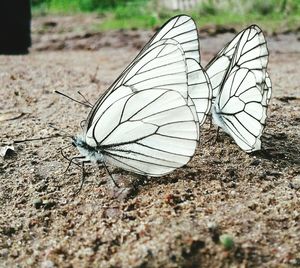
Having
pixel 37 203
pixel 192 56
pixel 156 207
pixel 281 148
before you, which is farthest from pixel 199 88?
pixel 37 203

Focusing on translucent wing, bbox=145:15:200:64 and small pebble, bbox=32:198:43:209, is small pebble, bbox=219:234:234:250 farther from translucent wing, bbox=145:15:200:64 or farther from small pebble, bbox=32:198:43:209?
translucent wing, bbox=145:15:200:64

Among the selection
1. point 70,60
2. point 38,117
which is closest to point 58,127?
point 38,117

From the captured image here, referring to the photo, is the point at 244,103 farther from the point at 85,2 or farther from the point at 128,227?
the point at 85,2

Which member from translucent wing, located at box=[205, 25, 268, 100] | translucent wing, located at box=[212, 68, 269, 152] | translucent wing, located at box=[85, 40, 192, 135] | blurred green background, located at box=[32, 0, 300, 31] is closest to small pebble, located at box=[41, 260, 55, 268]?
translucent wing, located at box=[85, 40, 192, 135]

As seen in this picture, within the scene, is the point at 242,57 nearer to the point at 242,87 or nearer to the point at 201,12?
the point at 242,87

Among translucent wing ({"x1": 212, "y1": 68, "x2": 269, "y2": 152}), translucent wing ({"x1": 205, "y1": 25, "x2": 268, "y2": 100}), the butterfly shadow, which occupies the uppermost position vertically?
translucent wing ({"x1": 205, "y1": 25, "x2": 268, "y2": 100})

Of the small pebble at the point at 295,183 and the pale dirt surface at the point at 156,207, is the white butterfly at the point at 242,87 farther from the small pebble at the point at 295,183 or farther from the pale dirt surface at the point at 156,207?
the small pebble at the point at 295,183

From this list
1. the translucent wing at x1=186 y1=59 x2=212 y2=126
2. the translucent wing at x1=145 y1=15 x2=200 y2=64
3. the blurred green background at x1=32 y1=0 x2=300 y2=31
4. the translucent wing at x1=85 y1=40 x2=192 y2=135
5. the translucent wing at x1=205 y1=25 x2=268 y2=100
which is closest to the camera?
the translucent wing at x1=85 y1=40 x2=192 y2=135
